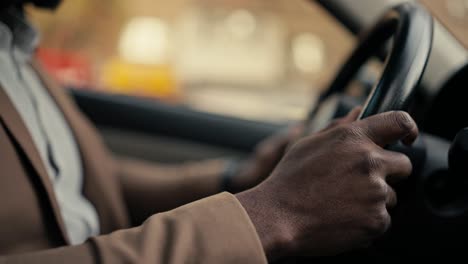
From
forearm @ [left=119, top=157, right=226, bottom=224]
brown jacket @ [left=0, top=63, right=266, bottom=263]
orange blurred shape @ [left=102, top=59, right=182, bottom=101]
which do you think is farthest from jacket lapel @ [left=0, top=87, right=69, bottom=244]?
orange blurred shape @ [left=102, top=59, right=182, bottom=101]

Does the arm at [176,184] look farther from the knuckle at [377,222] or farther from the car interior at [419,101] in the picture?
the knuckle at [377,222]

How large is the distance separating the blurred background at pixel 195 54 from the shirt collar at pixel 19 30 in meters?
0.97

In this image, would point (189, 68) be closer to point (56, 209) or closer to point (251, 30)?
point (251, 30)

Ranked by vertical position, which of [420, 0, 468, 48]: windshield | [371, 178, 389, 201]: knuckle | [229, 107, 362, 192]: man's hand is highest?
[420, 0, 468, 48]: windshield

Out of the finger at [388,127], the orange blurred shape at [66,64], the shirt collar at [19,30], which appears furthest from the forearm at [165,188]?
the orange blurred shape at [66,64]

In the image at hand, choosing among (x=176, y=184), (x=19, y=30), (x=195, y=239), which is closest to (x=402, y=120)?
(x=195, y=239)

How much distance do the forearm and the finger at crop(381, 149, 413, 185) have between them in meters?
0.66

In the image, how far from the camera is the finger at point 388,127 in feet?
2.41

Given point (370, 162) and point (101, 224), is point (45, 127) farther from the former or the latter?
point (370, 162)

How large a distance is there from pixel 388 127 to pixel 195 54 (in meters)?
1.52

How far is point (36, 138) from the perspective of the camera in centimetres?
96

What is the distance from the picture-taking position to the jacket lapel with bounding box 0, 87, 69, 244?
0.86 m

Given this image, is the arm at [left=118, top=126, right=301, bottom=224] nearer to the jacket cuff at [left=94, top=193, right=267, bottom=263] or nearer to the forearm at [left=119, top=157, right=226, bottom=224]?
the forearm at [left=119, top=157, right=226, bottom=224]

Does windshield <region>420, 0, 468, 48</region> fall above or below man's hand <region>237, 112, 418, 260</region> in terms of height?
above
